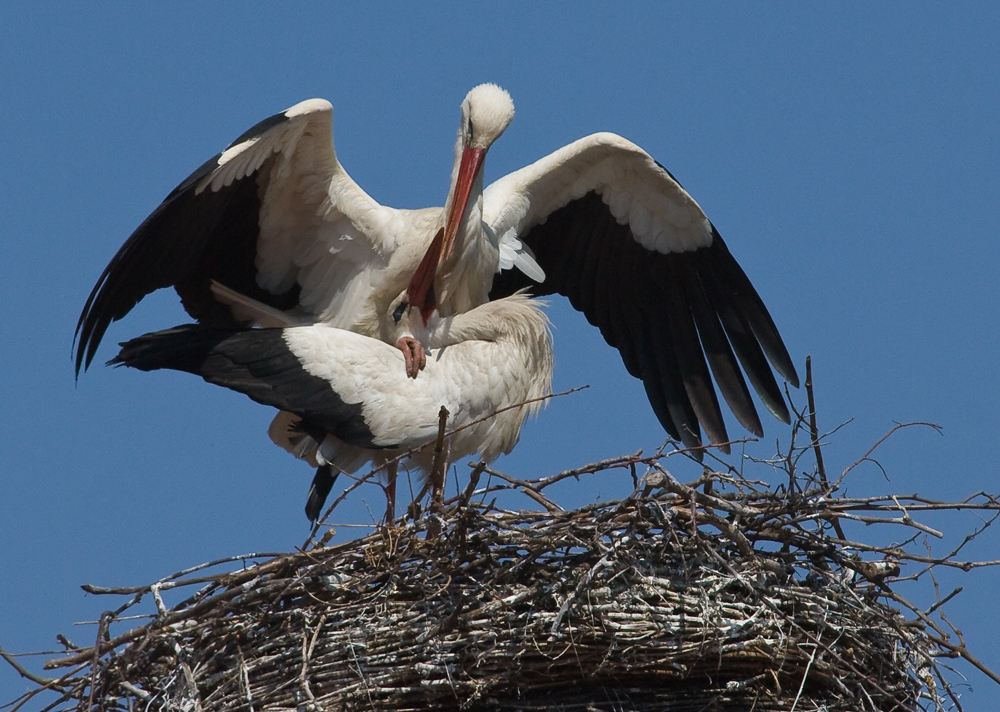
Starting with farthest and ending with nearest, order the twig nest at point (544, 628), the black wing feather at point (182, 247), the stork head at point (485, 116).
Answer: the stork head at point (485, 116) → the black wing feather at point (182, 247) → the twig nest at point (544, 628)

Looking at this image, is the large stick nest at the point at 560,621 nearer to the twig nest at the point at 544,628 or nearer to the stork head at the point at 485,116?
the twig nest at the point at 544,628

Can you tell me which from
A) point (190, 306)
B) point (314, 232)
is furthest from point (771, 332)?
point (190, 306)

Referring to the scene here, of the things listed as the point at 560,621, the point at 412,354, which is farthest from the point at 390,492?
the point at 560,621

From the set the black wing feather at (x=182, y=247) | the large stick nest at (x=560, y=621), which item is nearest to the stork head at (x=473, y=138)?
the black wing feather at (x=182, y=247)

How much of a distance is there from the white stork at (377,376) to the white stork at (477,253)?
191 millimetres

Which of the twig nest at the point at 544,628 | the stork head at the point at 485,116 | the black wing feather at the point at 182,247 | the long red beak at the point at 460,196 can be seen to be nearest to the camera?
the twig nest at the point at 544,628

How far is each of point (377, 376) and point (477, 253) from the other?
88 cm

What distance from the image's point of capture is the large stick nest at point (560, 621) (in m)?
5.12

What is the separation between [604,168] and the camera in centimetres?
759

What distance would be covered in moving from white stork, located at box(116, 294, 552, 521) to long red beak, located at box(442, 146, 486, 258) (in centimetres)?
38

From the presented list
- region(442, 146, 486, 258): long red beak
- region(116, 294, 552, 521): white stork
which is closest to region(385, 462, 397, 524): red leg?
region(116, 294, 552, 521): white stork

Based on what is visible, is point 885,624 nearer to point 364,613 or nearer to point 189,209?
point 364,613

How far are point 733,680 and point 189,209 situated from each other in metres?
3.20

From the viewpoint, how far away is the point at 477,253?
6.97 meters
